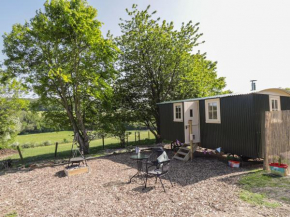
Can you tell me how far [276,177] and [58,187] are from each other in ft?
22.1

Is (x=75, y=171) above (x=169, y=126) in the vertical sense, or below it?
below

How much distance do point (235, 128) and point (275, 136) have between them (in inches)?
53.4

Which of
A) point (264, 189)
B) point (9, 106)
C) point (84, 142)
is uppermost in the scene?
point (9, 106)

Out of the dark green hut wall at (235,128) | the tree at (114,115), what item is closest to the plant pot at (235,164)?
the dark green hut wall at (235,128)

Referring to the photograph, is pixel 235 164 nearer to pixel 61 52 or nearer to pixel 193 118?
pixel 193 118

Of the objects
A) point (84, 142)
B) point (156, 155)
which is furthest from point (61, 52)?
point (156, 155)

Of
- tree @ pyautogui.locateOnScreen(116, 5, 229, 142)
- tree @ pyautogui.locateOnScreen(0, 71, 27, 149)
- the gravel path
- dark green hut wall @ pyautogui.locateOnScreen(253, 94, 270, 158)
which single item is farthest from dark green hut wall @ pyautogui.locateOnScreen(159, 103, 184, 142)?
tree @ pyautogui.locateOnScreen(0, 71, 27, 149)

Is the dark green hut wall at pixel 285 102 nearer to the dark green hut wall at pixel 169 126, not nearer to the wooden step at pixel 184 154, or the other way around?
the wooden step at pixel 184 154

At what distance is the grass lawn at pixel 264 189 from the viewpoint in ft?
13.9

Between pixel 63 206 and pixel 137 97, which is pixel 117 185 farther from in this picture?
pixel 137 97

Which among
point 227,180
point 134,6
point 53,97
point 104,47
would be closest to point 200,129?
point 227,180

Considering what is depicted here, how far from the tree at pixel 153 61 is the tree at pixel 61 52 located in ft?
10.5

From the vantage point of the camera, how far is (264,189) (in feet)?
16.1

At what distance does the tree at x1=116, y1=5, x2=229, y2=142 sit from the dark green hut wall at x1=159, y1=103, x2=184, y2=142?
377 centimetres
